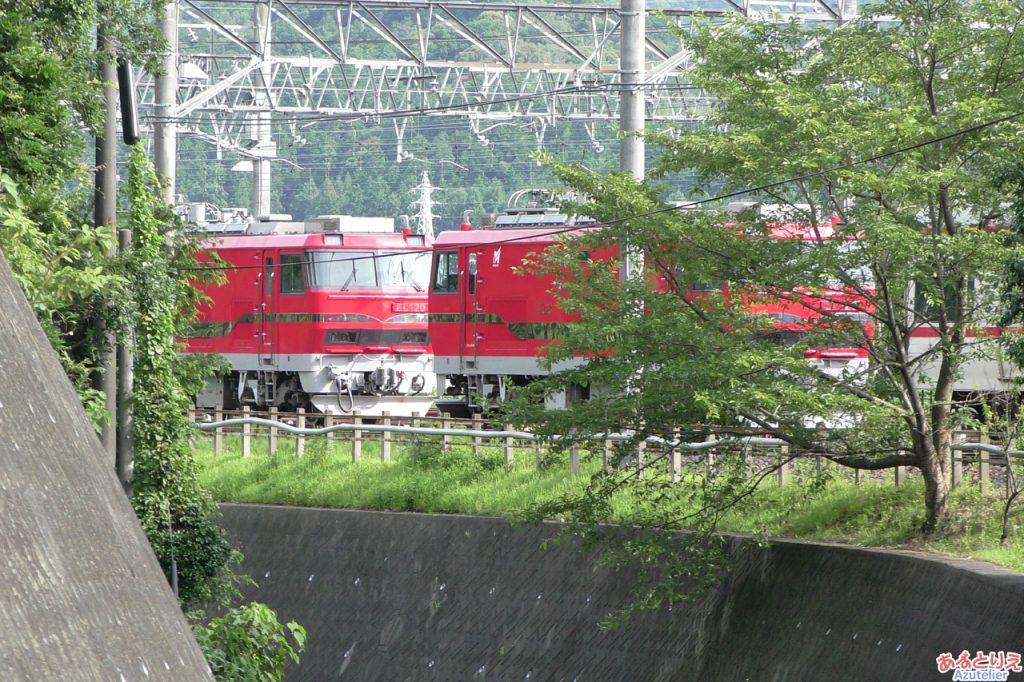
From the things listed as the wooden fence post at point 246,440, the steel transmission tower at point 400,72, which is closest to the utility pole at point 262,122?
the steel transmission tower at point 400,72

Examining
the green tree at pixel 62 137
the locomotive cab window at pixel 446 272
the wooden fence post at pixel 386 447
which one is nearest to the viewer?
the green tree at pixel 62 137

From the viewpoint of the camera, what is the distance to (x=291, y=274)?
2947cm

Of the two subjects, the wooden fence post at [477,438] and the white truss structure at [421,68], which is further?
the white truss structure at [421,68]

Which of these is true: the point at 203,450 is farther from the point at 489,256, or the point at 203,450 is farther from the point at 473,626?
the point at 473,626

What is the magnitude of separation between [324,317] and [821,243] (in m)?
16.2

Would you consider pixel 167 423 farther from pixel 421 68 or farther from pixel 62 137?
pixel 421 68

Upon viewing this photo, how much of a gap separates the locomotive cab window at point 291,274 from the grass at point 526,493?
14.7ft

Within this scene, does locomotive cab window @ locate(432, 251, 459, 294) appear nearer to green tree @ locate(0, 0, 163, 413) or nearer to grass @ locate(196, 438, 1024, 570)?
grass @ locate(196, 438, 1024, 570)

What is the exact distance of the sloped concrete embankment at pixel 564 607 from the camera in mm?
13422

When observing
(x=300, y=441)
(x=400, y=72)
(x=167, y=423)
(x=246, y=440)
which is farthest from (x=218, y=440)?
(x=400, y=72)

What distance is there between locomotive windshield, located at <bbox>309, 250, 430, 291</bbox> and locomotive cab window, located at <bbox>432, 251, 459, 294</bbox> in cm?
147

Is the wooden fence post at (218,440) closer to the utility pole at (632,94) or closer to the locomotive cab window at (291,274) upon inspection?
the locomotive cab window at (291,274)

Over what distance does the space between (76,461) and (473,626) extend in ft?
47.3

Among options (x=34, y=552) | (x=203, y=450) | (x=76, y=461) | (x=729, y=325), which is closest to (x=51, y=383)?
(x=76, y=461)
